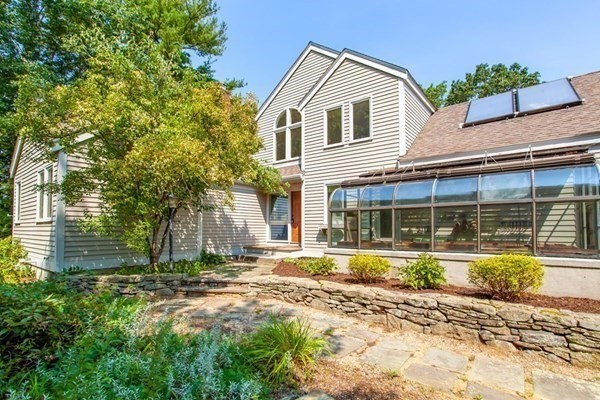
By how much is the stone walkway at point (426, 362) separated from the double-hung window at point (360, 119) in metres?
6.37

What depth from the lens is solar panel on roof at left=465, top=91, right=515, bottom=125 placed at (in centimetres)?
922

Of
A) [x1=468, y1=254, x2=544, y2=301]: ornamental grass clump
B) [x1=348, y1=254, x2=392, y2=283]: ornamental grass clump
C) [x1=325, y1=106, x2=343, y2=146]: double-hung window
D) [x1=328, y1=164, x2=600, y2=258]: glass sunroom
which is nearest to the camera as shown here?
[x1=468, y1=254, x2=544, y2=301]: ornamental grass clump

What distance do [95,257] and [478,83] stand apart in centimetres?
3249

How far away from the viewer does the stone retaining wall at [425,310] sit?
12.5 feet

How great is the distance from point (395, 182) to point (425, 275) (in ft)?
8.15

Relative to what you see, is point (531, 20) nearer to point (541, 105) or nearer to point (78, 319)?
point (541, 105)

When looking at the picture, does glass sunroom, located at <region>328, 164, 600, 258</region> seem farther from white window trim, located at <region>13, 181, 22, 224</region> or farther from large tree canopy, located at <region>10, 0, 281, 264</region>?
white window trim, located at <region>13, 181, 22, 224</region>

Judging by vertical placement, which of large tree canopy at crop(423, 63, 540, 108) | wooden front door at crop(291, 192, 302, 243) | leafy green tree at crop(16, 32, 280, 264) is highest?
large tree canopy at crop(423, 63, 540, 108)

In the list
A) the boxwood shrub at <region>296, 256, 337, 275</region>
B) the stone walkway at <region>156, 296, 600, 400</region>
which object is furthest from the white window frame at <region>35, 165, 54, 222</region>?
the boxwood shrub at <region>296, 256, 337, 275</region>

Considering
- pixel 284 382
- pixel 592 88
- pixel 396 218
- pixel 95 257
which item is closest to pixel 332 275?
pixel 396 218

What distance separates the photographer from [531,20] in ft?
28.5

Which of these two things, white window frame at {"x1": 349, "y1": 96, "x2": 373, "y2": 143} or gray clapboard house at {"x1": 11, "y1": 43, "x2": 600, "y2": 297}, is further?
white window frame at {"x1": 349, "y1": 96, "x2": 373, "y2": 143}

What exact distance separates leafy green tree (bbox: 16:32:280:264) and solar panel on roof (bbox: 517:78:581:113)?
7961 millimetres

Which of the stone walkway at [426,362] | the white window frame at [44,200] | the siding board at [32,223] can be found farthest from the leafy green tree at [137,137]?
the stone walkway at [426,362]
